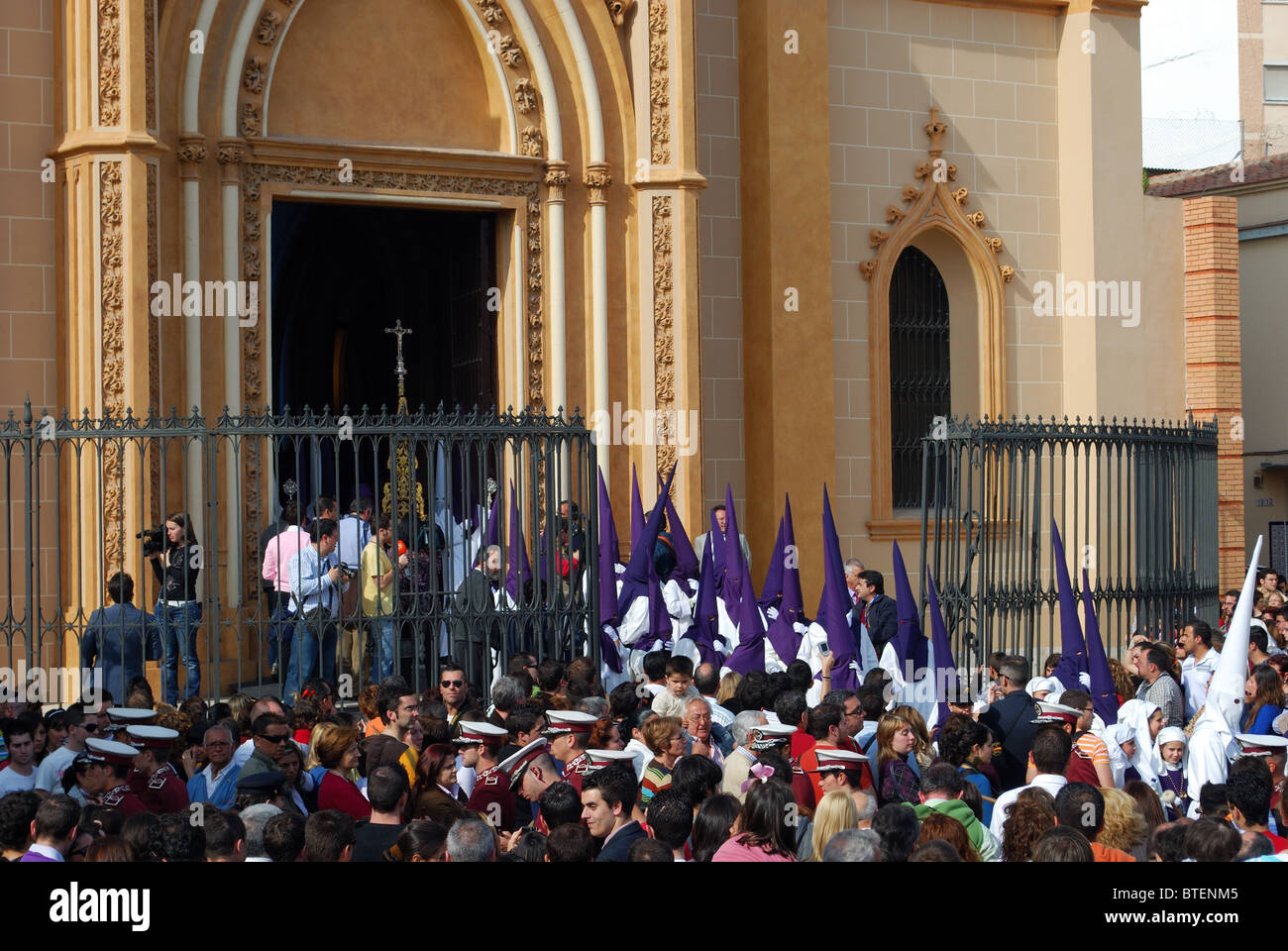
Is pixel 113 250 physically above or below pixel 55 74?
below

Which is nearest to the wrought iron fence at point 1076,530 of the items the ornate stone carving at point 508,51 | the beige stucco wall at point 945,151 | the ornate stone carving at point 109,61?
the beige stucco wall at point 945,151

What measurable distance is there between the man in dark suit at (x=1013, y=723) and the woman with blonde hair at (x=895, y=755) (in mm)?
547

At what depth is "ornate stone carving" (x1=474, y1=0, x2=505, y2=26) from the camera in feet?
55.2

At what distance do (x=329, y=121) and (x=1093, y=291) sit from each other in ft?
A: 29.0

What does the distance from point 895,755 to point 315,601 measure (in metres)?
5.43


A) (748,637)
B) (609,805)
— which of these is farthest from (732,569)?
(609,805)

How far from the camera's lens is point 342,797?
8.37 meters

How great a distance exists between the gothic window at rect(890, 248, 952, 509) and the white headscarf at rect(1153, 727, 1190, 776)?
30.4 ft

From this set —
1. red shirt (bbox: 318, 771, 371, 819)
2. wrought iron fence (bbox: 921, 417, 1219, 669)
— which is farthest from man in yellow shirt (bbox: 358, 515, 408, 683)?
wrought iron fence (bbox: 921, 417, 1219, 669)

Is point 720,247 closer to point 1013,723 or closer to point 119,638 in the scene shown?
point 119,638

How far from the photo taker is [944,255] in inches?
773

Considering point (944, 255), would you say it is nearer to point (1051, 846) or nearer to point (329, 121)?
point (329, 121)

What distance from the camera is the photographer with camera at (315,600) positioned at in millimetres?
12141

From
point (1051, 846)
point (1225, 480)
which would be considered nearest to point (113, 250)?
point (1051, 846)
